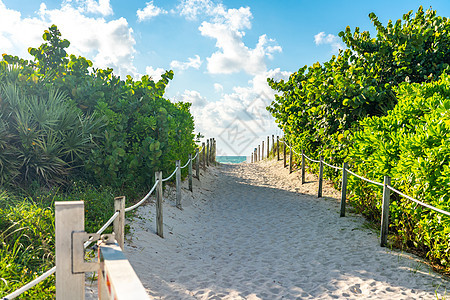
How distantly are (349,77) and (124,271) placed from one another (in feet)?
30.6

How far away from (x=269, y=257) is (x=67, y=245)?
4304mm

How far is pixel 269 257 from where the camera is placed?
6.09m

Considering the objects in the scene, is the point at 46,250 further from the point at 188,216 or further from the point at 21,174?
the point at 188,216

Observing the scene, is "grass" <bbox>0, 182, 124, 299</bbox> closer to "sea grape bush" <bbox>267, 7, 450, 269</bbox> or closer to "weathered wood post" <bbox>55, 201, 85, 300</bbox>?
"weathered wood post" <bbox>55, 201, 85, 300</bbox>

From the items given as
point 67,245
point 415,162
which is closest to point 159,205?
point 67,245

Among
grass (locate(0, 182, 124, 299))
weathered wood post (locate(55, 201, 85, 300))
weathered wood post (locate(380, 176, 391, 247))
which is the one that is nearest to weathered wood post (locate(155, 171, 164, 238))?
grass (locate(0, 182, 124, 299))

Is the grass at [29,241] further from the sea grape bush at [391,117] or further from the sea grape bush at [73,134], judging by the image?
the sea grape bush at [391,117]

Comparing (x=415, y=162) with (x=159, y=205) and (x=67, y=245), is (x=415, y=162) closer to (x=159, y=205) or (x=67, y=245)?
(x=159, y=205)

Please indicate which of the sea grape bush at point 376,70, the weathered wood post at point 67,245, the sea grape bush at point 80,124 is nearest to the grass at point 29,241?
the sea grape bush at point 80,124

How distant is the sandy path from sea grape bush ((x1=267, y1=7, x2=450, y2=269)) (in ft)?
2.22

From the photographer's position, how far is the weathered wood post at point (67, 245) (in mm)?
2342

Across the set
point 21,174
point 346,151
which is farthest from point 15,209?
point 346,151

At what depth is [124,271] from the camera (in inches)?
77.2

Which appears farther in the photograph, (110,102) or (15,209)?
(110,102)
